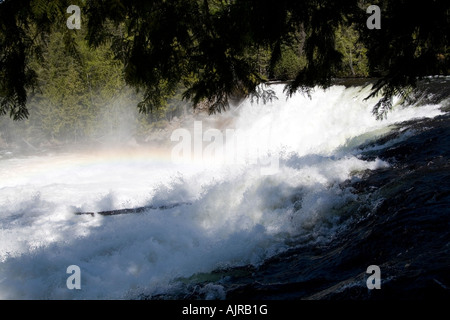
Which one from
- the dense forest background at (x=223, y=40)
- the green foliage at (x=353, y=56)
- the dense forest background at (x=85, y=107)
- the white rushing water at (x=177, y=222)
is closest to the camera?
the dense forest background at (x=223, y=40)

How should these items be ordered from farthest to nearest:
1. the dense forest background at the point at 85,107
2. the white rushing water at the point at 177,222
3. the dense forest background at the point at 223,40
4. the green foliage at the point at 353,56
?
the dense forest background at the point at 85,107 < the green foliage at the point at 353,56 < the white rushing water at the point at 177,222 < the dense forest background at the point at 223,40

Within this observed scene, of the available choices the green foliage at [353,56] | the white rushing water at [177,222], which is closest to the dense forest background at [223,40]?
the white rushing water at [177,222]

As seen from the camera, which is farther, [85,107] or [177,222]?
[85,107]

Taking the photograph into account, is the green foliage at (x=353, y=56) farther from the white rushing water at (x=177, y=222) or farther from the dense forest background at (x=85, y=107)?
the white rushing water at (x=177, y=222)

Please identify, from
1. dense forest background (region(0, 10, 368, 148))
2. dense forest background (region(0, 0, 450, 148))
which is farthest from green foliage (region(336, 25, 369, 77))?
dense forest background (region(0, 0, 450, 148))

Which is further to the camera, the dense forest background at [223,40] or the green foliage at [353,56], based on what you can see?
the green foliage at [353,56]

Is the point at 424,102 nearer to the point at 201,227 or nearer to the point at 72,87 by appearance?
the point at 201,227

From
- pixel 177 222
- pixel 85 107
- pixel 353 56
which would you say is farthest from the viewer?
pixel 85 107

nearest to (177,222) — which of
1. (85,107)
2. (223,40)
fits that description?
(223,40)

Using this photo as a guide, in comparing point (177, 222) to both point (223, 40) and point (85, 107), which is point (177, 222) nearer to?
point (223, 40)

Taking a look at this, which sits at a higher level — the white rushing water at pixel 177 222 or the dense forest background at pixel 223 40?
the dense forest background at pixel 223 40

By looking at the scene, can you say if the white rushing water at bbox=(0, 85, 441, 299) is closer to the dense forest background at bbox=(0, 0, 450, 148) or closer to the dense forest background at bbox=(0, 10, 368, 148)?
the dense forest background at bbox=(0, 0, 450, 148)

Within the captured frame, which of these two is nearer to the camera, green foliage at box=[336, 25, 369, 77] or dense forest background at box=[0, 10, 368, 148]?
green foliage at box=[336, 25, 369, 77]

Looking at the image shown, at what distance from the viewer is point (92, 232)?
21.0 ft
